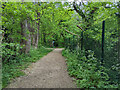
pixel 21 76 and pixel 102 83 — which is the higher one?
pixel 102 83

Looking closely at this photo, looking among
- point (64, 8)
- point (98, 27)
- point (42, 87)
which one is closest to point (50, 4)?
point (64, 8)

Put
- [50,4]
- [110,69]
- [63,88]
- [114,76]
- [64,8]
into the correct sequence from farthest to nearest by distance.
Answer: [50,4] → [64,8] → [63,88] → [110,69] → [114,76]

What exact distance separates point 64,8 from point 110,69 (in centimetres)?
582

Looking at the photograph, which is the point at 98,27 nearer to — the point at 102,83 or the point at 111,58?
the point at 111,58

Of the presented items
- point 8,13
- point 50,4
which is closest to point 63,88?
point 8,13

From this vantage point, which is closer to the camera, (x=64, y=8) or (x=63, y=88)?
(x=63, y=88)

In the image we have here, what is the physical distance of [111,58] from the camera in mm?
3215

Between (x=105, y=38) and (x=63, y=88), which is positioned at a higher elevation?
(x=105, y=38)

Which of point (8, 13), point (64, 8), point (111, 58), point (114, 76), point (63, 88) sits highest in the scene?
point (64, 8)

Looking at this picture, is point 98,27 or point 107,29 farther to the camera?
point 98,27

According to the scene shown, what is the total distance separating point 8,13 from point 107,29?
4.12 m

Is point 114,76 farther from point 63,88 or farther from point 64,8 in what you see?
point 64,8

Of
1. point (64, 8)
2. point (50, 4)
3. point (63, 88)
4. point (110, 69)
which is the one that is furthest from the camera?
point (50, 4)

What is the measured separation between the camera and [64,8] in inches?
297
